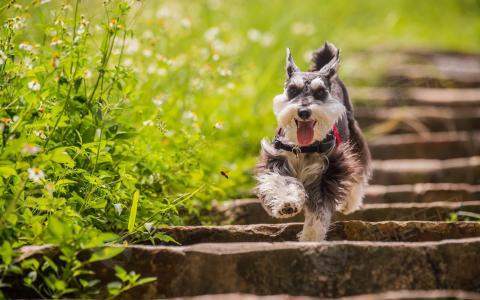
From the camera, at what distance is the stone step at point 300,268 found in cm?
264

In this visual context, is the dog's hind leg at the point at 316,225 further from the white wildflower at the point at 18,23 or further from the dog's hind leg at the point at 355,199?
the white wildflower at the point at 18,23

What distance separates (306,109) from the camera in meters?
3.36

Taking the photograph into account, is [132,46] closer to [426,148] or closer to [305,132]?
[305,132]

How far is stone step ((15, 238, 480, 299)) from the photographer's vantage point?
2.64 metres

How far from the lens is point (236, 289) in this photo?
2.68 m

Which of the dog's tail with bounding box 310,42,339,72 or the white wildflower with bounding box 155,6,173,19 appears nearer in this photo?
the dog's tail with bounding box 310,42,339,72

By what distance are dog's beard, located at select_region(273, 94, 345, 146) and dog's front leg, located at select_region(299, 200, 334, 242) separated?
13.4 inches

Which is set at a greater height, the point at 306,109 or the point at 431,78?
the point at 431,78

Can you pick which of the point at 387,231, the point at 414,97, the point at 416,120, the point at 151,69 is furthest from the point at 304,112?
the point at 414,97

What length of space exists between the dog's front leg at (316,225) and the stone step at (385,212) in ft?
2.35

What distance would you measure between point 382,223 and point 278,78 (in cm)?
344

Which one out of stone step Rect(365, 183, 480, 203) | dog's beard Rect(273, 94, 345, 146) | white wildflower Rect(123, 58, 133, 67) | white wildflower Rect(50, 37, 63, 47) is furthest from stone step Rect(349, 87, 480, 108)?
white wildflower Rect(50, 37, 63, 47)

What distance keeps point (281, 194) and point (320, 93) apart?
559mm

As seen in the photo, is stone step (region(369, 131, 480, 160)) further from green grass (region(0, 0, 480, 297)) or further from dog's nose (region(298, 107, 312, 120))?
dog's nose (region(298, 107, 312, 120))
